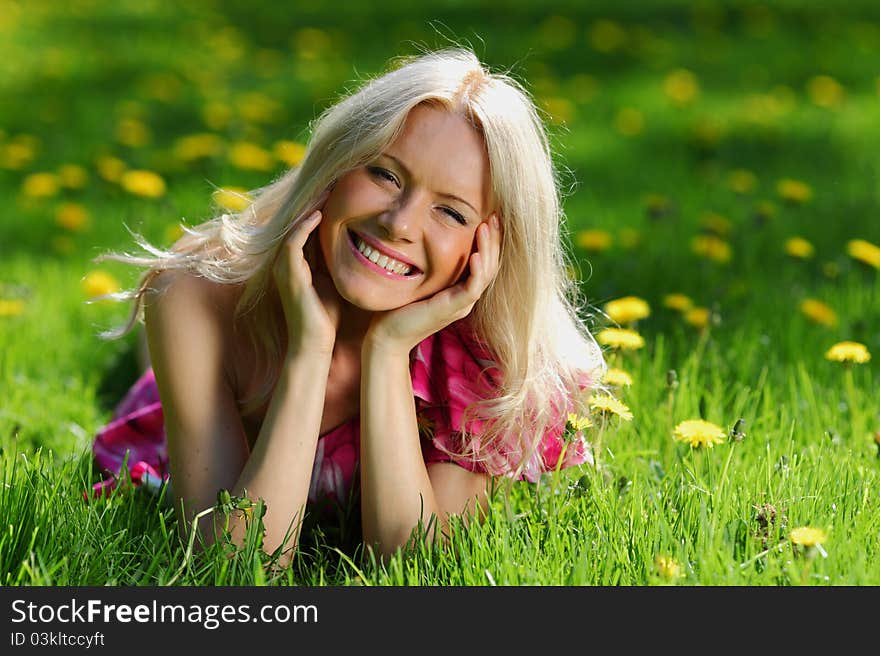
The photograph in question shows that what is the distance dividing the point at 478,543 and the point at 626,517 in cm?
27

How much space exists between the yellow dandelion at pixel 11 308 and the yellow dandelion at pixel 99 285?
181mm

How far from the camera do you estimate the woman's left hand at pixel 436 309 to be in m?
2.02

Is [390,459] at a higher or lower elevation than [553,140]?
lower

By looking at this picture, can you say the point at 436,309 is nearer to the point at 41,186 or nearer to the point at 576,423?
the point at 576,423

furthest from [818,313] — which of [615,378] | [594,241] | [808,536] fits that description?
[808,536]

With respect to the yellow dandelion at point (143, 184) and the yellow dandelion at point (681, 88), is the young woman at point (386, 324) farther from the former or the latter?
the yellow dandelion at point (681, 88)

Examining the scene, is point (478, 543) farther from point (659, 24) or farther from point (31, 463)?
point (659, 24)

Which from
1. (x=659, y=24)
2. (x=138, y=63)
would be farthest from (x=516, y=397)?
(x=659, y=24)

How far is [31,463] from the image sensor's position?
216 cm

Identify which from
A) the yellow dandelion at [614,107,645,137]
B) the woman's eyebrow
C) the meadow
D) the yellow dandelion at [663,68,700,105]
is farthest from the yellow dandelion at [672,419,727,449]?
the yellow dandelion at [663,68,700,105]

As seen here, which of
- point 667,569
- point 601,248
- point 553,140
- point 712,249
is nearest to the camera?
point 667,569

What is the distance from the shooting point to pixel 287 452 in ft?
6.42

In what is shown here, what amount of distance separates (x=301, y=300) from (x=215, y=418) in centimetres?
27

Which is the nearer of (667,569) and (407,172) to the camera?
(667,569)
